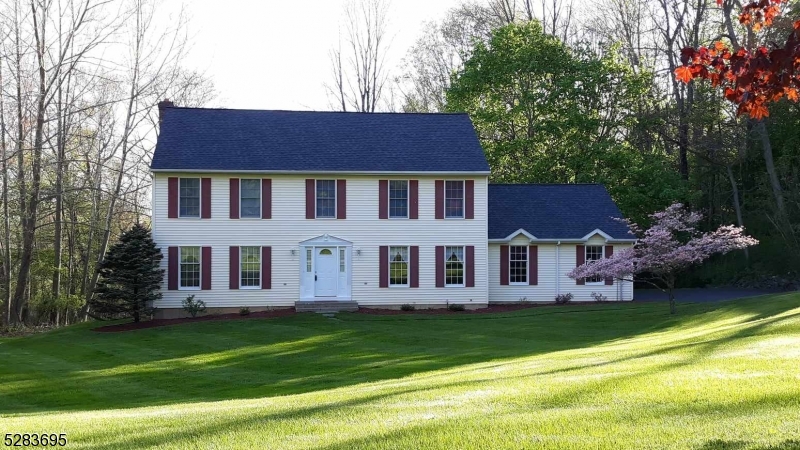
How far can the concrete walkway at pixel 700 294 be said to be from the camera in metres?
35.1

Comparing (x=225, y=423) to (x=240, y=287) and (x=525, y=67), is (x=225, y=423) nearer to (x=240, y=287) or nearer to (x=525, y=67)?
(x=240, y=287)

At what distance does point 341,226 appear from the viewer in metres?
31.2

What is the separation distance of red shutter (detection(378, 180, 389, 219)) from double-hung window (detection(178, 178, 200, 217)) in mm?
6831

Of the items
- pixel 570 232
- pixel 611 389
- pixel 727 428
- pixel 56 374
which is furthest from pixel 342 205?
pixel 727 428

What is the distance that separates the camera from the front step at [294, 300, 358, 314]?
→ 3025cm

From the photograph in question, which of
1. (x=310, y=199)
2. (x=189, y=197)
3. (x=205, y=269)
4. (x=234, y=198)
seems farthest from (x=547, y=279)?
(x=189, y=197)

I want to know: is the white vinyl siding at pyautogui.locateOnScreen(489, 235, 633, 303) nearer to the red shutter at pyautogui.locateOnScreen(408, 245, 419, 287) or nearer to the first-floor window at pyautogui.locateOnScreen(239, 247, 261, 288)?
the red shutter at pyautogui.locateOnScreen(408, 245, 419, 287)

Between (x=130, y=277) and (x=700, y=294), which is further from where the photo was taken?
(x=700, y=294)

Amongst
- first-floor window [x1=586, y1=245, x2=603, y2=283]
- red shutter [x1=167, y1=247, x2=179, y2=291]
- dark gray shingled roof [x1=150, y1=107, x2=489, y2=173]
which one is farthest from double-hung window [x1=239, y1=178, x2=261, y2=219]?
first-floor window [x1=586, y1=245, x2=603, y2=283]

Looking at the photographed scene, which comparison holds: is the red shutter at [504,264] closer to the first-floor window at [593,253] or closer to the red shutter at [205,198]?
the first-floor window at [593,253]

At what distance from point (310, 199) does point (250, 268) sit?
3453 millimetres

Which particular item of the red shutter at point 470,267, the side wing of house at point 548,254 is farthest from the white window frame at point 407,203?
the side wing of house at point 548,254

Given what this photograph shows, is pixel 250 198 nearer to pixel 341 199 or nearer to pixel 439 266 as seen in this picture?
pixel 341 199

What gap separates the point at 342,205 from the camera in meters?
31.2
